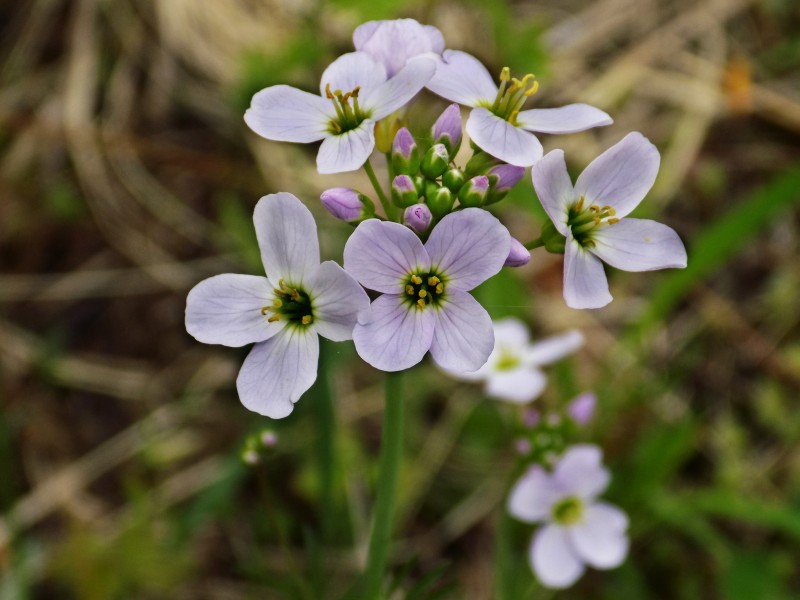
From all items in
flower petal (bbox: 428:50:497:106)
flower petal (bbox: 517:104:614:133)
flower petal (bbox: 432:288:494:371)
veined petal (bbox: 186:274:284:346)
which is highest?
flower petal (bbox: 428:50:497:106)

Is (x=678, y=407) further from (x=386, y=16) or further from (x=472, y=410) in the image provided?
(x=386, y=16)

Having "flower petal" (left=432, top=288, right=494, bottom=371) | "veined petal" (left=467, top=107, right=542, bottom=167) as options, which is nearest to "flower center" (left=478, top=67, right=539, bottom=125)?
"veined petal" (left=467, top=107, right=542, bottom=167)

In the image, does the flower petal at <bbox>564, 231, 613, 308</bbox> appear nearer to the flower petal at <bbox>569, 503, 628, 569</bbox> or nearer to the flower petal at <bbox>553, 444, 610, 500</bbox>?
the flower petal at <bbox>553, 444, 610, 500</bbox>

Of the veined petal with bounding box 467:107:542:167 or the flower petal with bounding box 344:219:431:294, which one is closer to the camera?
the flower petal with bounding box 344:219:431:294

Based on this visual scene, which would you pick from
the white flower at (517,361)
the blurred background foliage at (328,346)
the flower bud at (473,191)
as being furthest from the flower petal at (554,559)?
the flower bud at (473,191)

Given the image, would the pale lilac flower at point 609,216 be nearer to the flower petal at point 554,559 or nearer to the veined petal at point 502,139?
the veined petal at point 502,139

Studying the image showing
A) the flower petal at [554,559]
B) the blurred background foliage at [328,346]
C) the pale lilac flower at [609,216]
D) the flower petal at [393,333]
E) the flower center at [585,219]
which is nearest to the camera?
the flower petal at [393,333]
